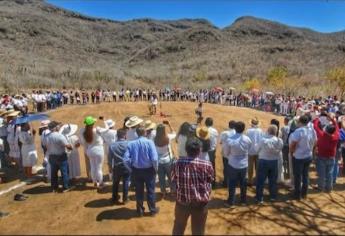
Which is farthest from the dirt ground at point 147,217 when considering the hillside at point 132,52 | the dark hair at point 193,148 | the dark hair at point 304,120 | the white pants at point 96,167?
the hillside at point 132,52

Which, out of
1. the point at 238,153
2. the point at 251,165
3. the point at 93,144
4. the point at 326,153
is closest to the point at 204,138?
the point at 238,153

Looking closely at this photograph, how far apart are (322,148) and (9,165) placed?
9.03 meters

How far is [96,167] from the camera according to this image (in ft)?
33.5

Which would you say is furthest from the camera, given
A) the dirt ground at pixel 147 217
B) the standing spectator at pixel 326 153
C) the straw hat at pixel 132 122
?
the standing spectator at pixel 326 153

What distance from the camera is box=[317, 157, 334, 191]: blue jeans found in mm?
9961

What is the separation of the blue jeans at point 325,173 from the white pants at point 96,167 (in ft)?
16.5

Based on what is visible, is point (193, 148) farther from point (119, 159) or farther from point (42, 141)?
point (42, 141)

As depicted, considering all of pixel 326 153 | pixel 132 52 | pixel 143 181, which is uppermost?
pixel 132 52

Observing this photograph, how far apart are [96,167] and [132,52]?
4494 inches

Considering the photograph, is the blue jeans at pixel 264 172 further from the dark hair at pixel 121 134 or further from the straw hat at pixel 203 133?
the dark hair at pixel 121 134

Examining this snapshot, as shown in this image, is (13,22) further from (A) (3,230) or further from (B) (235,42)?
(A) (3,230)

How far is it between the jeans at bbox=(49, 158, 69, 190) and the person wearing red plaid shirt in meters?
4.76

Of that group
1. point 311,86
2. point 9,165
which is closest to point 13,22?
point 311,86

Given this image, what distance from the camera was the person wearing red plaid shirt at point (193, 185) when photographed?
19.9ft
